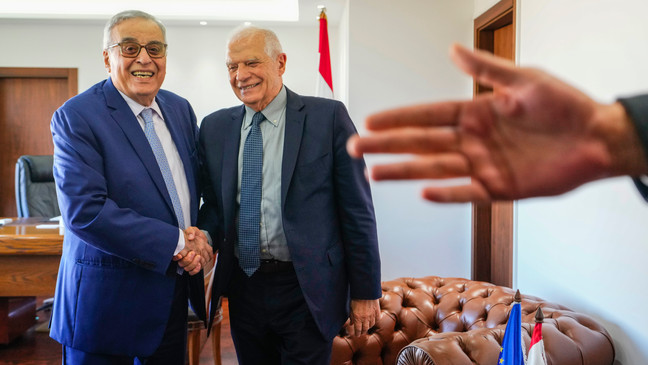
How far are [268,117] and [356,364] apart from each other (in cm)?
133

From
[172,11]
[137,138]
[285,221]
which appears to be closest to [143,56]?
[137,138]

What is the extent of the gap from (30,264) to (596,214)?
3.01 meters

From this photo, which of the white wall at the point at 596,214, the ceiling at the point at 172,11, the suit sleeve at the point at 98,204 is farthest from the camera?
the ceiling at the point at 172,11

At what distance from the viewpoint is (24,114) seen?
615 centimetres

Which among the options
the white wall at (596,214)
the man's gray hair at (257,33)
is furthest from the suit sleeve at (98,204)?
the white wall at (596,214)

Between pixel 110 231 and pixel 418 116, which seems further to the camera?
pixel 110 231

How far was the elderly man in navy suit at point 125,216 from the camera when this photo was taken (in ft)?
4.85

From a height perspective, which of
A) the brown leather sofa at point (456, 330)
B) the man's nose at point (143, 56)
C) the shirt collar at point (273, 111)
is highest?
the man's nose at point (143, 56)

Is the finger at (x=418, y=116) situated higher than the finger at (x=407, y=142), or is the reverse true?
the finger at (x=418, y=116)

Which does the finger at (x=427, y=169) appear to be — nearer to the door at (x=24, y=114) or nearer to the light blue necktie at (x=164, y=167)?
the light blue necktie at (x=164, y=167)

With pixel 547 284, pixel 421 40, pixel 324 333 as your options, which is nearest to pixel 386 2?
pixel 421 40

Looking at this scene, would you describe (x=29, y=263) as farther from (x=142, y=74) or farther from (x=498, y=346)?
(x=498, y=346)

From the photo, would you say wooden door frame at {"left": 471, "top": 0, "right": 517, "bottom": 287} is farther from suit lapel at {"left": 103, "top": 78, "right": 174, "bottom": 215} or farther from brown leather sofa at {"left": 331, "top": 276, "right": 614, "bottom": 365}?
suit lapel at {"left": 103, "top": 78, "right": 174, "bottom": 215}

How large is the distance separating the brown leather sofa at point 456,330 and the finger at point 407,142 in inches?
49.5
